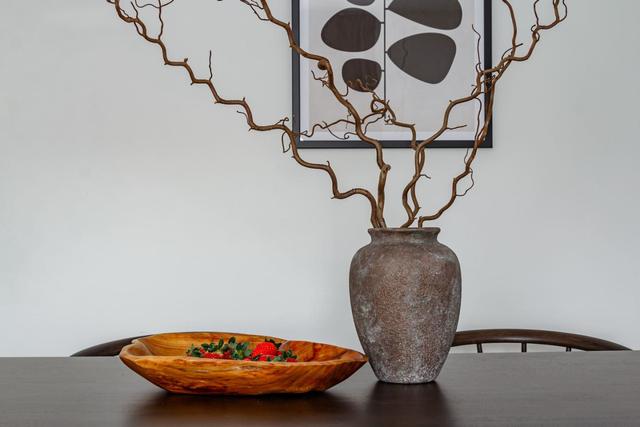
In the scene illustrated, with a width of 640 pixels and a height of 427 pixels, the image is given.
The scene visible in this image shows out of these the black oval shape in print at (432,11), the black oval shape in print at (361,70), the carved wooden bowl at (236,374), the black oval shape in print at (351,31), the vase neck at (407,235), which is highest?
the black oval shape in print at (432,11)

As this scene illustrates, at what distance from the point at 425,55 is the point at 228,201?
793mm

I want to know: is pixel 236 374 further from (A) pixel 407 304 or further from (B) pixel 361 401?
(A) pixel 407 304

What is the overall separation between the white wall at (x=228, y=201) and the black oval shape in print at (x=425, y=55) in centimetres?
23

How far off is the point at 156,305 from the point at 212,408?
1310 millimetres

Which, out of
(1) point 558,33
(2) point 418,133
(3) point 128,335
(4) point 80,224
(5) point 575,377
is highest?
(1) point 558,33

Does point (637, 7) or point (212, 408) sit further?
point (637, 7)

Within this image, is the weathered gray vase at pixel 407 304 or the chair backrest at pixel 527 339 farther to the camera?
the chair backrest at pixel 527 339

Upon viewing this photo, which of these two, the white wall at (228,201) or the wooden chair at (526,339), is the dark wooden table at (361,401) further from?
the white wall at (228,201)

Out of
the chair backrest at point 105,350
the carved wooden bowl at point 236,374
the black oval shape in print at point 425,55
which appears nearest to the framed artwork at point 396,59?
the black oval shape in print at point 425,55

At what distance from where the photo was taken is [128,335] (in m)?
2.27

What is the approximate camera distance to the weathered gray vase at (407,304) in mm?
1157

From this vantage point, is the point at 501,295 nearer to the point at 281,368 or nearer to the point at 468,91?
the point at 468,91

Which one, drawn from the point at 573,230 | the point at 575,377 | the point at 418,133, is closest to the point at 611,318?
the point at 573,230

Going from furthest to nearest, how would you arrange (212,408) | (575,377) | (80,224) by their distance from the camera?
(80,224), (575,377), (212,408)
